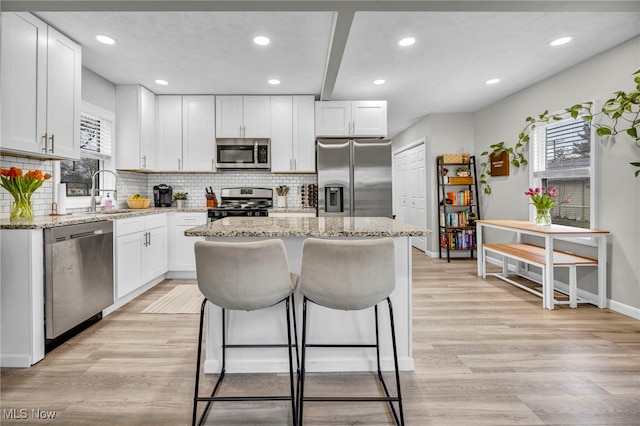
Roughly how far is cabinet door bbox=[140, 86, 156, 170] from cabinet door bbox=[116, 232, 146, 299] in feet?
4.11

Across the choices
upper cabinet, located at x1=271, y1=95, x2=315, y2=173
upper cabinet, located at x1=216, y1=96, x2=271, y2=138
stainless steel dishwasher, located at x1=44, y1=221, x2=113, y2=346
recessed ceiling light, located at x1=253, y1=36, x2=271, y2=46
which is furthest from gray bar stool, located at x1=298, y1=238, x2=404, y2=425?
upper cabinet, located at x1=216, y1=96, x2=271, y2=138

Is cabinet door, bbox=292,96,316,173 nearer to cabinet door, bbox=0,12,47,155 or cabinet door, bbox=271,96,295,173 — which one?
cabinet door, bbox=271,96,295,173

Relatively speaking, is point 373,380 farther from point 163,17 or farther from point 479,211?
point 479,211

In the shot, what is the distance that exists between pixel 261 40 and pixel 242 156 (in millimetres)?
1831

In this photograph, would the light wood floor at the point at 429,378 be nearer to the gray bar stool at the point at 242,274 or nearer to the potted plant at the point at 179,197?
the gray bar stool at the point at 242,274

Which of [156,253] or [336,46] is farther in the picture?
[156,253]

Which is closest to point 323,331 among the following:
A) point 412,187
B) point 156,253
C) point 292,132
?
point 156,253

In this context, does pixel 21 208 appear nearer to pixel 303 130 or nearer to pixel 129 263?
pixel 129 263

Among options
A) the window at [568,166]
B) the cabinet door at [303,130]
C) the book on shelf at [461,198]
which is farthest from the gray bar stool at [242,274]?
the book on shelf at [461,198]

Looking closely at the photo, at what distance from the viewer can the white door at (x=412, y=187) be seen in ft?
19.8

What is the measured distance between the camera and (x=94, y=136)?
151 inches

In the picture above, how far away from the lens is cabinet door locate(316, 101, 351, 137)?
4590mm

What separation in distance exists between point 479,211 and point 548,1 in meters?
3.64

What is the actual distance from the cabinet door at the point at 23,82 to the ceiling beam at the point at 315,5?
179 millimetres
